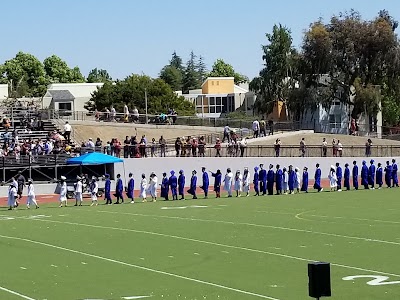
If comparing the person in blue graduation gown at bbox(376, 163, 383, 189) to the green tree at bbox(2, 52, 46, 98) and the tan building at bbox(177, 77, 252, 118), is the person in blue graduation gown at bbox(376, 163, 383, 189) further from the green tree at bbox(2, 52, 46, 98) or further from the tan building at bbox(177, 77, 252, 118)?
the green tree at bbox(2, 52, 46, 98)

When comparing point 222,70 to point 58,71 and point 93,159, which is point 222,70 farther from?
point 93,159

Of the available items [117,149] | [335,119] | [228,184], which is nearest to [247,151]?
[117,149]

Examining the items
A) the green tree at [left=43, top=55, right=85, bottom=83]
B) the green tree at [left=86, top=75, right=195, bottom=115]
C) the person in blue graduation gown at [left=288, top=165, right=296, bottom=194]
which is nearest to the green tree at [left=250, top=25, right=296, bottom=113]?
the green tree at [left=86, top=75, right=195, bottom=115]

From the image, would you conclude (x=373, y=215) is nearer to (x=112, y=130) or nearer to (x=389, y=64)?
(x=112, y=130)

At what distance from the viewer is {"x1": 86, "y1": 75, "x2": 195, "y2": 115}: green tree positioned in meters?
86.2

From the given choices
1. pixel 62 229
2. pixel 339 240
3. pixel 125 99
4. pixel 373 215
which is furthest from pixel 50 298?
pixel 125 99

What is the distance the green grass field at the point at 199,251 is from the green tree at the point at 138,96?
172ft

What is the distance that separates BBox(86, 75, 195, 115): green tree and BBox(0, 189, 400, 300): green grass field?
52466 millimetres

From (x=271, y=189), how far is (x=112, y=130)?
22034 millimetres

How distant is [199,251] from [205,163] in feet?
103

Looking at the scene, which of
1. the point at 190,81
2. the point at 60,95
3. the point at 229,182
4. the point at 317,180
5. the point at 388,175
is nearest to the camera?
the point at 229,182

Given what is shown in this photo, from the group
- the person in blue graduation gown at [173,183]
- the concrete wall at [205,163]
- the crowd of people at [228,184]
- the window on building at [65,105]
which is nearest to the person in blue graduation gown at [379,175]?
the crowd of people at [228,184]

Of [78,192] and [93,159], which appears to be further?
[93,159]

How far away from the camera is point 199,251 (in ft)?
68.6
